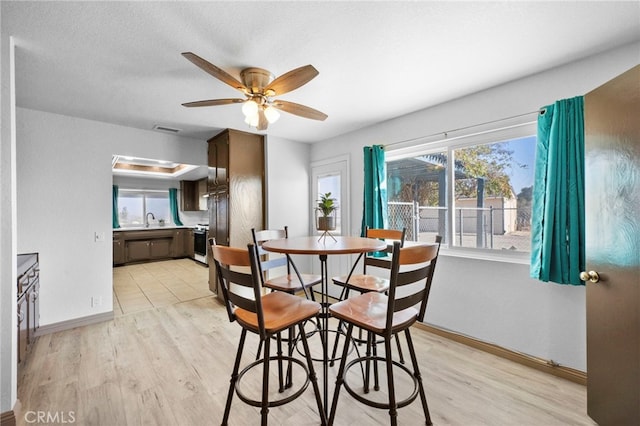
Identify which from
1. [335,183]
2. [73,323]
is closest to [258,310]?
[335,183]

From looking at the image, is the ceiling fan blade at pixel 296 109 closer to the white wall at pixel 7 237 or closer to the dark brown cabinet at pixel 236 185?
the white wall at pixel 7 237

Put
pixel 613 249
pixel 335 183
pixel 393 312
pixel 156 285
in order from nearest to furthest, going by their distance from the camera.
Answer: pixel 393 312 < pixel 613 249 < pixel 335 183 < pixel 156 285

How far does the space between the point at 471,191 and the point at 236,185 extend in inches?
113

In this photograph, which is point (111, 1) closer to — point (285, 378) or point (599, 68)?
point (285, 378)

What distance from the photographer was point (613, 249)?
4.63 ft

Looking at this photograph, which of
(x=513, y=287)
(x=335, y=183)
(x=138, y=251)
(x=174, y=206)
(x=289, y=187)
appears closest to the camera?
(x=513, y=287)

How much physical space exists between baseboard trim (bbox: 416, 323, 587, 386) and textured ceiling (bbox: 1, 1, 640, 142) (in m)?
2.31

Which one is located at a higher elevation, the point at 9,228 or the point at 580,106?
the point at 580,106

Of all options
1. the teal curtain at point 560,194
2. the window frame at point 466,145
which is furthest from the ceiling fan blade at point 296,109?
the teal curtain at point 560,194

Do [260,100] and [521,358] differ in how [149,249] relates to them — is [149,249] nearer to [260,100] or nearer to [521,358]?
[260,100]

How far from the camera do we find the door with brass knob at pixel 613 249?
1.29 metres

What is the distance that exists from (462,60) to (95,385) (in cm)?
364

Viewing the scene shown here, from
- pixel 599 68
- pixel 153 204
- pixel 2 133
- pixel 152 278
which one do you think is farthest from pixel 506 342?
pixel 153 204

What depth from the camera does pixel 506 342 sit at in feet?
7.59
